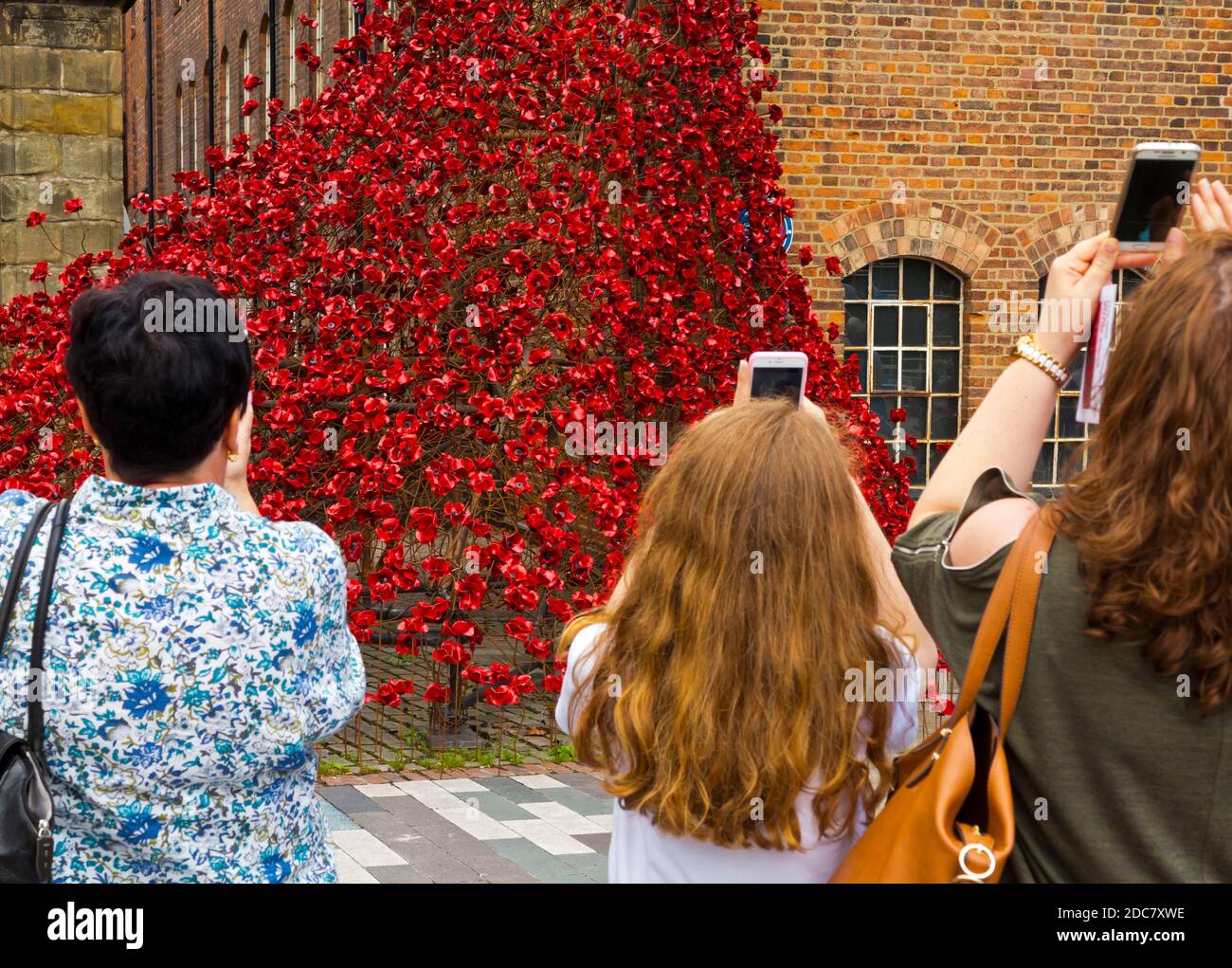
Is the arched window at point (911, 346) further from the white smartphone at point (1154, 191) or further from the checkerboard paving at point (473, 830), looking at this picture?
the white smartphone at point (1154, 191)

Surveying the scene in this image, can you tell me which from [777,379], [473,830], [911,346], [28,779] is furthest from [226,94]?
[28,779]

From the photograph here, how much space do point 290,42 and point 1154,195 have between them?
21134mm

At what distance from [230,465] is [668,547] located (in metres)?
0.71

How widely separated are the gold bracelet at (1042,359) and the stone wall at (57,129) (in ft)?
25.4

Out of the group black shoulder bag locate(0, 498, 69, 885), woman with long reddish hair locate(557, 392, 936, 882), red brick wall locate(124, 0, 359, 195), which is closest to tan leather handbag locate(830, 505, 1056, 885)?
woman with long reddish hair locate(557, 392, 936, 882)

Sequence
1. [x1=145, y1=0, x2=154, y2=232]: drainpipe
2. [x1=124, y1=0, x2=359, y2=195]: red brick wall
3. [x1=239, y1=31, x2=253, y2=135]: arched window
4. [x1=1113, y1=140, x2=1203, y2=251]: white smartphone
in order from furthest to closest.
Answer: [x1=239, y1=31, x2=253, y2=135]: arched window
[x1=124, y1=0, x2=359, y2=195]: red brick wall
[x1=145, y1=0, x2=154, y2=232]: drainpipe
[x1=1113, y1=140, x2=1203, y2=251]: white smartphone

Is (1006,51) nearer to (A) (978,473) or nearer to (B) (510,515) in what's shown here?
(B) (510,515)

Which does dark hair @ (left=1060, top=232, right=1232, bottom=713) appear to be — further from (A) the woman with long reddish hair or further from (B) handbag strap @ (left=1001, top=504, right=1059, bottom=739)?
(A) the woman with long reddish hair

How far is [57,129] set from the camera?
28.7 ft

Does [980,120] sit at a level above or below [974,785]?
above

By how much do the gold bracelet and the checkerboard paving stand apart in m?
3.31

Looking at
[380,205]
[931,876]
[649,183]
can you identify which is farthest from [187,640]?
[649,183]

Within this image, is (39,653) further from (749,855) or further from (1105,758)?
(1105,758)

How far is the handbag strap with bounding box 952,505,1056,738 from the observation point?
1.78 m
